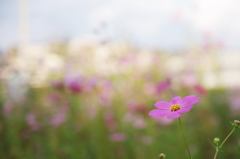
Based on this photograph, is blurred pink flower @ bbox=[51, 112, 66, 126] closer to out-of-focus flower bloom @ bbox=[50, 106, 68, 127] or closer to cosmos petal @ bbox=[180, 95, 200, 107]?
out-of-focus flower bloom @ bbox=[50, 106, 68, 127]

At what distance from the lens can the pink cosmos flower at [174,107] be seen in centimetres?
38

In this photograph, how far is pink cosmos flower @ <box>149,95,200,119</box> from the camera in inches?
15.0

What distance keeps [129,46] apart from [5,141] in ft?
3.82

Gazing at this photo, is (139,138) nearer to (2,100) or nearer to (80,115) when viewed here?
(80,115)

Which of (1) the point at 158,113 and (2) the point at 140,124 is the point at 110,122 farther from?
(1) the point at 158,113

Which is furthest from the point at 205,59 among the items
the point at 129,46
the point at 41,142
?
the point at 41,142

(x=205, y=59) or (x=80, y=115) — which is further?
(x=205, y=59)

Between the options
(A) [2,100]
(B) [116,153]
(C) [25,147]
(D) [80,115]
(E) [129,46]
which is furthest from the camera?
(A) [2,100]

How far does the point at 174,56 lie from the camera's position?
2.56m

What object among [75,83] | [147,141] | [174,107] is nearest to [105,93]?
[75,83]

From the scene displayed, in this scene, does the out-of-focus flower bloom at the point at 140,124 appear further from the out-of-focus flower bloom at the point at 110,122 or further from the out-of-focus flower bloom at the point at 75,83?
the out-of-focus flower bloom at the point at 75,83

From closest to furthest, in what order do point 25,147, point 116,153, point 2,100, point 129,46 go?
point 116,153, point 25,147, point 129,46, point 2,100

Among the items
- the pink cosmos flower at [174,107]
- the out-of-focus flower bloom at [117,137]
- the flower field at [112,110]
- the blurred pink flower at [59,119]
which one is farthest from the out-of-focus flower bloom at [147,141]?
the pink cosmos flower at [174,107]

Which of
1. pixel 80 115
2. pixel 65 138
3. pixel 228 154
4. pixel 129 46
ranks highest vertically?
pixel 129 46
